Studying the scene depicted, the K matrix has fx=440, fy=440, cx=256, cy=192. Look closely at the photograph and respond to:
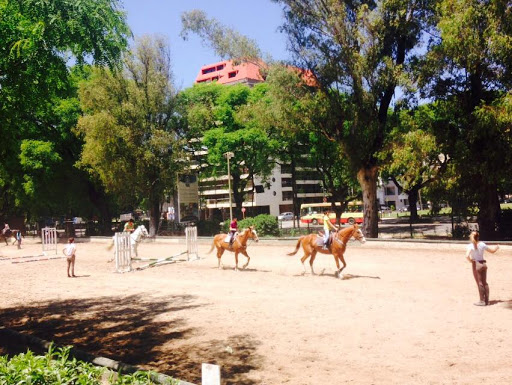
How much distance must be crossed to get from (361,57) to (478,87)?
6.40 metres

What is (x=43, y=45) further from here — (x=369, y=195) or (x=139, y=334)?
(x=369, y=195)

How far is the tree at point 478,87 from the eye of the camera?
2062 centimetres

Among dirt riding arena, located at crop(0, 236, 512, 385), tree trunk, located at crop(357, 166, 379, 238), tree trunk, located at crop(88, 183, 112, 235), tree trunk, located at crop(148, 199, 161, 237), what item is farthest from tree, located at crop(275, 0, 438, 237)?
tree trunk, located at crop(88, 183, 112, 235)

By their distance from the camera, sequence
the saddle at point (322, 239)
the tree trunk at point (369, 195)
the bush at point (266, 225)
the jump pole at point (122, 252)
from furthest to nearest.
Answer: the bush at point (266, 225) → the tree trunk at point (369, 195) → the jump pole at point (122, 252) → the saddle at point (322, 239)

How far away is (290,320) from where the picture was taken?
424 inches

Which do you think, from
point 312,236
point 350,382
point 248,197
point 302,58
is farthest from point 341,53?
point 248,197

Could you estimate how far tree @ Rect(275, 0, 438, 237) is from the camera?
24781 mm

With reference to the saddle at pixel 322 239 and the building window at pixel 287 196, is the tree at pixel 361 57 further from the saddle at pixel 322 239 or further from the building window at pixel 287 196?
the building window at pixel 287 196

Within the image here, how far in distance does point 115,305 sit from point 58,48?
7.57 meters

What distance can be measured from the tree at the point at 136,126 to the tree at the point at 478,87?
76.7ft

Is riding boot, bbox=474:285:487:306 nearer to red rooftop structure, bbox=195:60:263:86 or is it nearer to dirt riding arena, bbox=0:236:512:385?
dirt riding arena, bbox=0:236:512:385

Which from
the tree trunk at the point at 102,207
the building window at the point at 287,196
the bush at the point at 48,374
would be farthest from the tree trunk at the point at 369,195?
the building window at the point at 287,196

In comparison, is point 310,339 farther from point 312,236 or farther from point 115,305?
point 312,236

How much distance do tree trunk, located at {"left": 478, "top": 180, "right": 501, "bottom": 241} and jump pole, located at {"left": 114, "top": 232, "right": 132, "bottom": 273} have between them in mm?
18680
